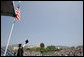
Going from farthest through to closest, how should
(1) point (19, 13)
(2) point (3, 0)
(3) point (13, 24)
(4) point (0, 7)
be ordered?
(1) point (19, 13), (3) point (13, 24), (4) point (0, 7), (2) point (3, 0)

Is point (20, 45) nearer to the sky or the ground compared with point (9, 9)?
nearer to the ground

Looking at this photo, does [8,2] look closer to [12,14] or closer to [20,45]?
[12,14]

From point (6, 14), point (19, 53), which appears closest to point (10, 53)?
point (19, 53)

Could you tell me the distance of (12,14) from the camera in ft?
34.6

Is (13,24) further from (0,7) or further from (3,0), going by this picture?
(3,0)

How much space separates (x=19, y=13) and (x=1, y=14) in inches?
60.8

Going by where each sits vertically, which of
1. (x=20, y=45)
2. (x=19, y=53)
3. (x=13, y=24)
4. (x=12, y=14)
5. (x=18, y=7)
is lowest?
(x=19, y=53)

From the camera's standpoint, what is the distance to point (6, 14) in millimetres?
10953

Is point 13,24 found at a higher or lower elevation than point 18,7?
lower

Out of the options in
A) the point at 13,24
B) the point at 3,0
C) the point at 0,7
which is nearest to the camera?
the point at 3,0

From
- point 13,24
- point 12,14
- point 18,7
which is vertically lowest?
point 13,24

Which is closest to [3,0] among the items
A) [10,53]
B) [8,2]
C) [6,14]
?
[8,2]

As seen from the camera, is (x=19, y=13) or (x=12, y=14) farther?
(x=19, y=13)

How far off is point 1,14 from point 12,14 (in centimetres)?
123
